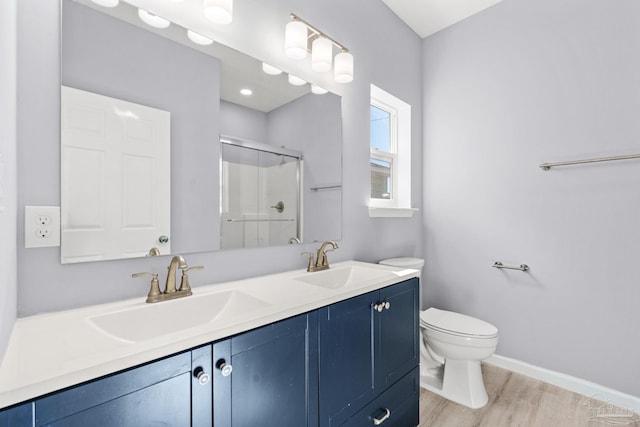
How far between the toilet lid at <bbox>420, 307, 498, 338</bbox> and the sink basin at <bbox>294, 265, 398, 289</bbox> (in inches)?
24.5

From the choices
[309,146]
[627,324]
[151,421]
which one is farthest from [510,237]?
[151,421]

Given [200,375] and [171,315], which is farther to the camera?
[171,315]

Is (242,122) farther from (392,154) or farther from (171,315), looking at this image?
(392,154)

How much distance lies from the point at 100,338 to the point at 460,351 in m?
1.78

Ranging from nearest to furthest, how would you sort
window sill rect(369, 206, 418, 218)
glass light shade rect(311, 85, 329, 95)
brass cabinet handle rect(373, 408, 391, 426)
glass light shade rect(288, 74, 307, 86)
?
1. brass cabinet handle rect(373, 408, 391, 426)
2. glass light shade rect(288, 74, 307, 86)
3. glass light shade rect(311, 85, 329, 95)
4. window sill rect(369, 206, 418, 218)

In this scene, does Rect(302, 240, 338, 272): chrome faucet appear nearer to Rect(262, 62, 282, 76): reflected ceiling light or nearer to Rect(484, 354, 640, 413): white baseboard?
Rect(262, 62, 282, 76): reflected ceiling light

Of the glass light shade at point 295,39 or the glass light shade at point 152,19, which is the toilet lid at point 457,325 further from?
the glass light shade at point 152,19

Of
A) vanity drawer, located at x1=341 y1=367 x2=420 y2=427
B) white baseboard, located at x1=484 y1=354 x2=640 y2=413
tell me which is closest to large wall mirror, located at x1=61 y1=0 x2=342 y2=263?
vanity drawer, located at x1=341 y1=367 x2=420 y2=427

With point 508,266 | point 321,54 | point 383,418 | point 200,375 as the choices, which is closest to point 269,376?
point 200,375

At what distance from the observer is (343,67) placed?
1764 mm

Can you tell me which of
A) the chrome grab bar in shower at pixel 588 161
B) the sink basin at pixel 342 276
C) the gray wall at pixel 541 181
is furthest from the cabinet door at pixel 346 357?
the chrome grab bar in shower at pixel 588 161

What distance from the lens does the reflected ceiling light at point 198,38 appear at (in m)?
1.23

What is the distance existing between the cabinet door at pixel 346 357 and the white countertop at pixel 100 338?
61 millimetres

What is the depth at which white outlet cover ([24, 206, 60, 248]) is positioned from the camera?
2.89 ft
